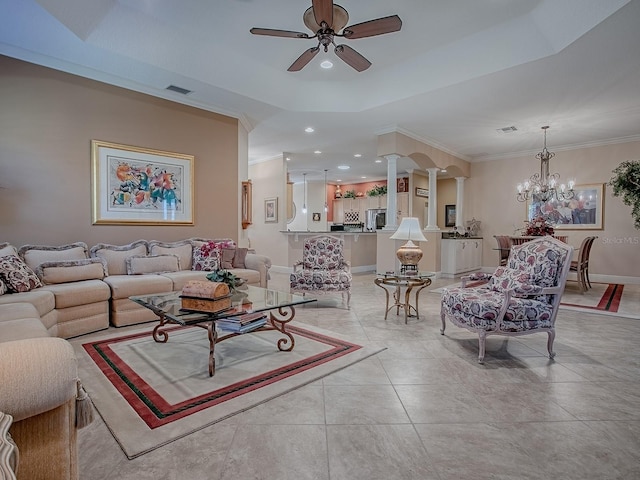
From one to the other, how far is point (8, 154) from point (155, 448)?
3.65m

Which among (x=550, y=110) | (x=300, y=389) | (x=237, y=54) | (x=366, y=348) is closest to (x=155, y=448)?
(x=300, y=389)

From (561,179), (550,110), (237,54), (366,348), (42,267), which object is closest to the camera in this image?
(366,348)

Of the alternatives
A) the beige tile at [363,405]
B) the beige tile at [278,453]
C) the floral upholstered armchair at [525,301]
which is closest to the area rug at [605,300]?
the floral upholstered armchair at [525,301]

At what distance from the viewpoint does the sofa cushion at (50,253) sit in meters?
3.47

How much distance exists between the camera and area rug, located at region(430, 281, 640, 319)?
4.48 metres

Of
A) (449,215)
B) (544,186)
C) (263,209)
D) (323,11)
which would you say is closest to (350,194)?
(449,215)

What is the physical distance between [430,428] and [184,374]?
66.6 inches

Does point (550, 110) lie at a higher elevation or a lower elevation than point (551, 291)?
higher

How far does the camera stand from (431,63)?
14.2 feet

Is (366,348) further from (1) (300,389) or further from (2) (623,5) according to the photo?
(2) (623,5)

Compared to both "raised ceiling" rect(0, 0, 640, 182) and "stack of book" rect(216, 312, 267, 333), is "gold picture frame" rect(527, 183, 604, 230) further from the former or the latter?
"stack of book" rect(216, 312, 267, 333)

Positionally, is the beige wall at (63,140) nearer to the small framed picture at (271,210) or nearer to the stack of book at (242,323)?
the stack of book at (242,323)

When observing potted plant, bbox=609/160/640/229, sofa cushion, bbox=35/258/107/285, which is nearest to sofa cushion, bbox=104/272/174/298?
sofa cushion, bbox=35/258/107/285

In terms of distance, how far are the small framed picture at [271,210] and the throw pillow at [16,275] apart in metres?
5.38
